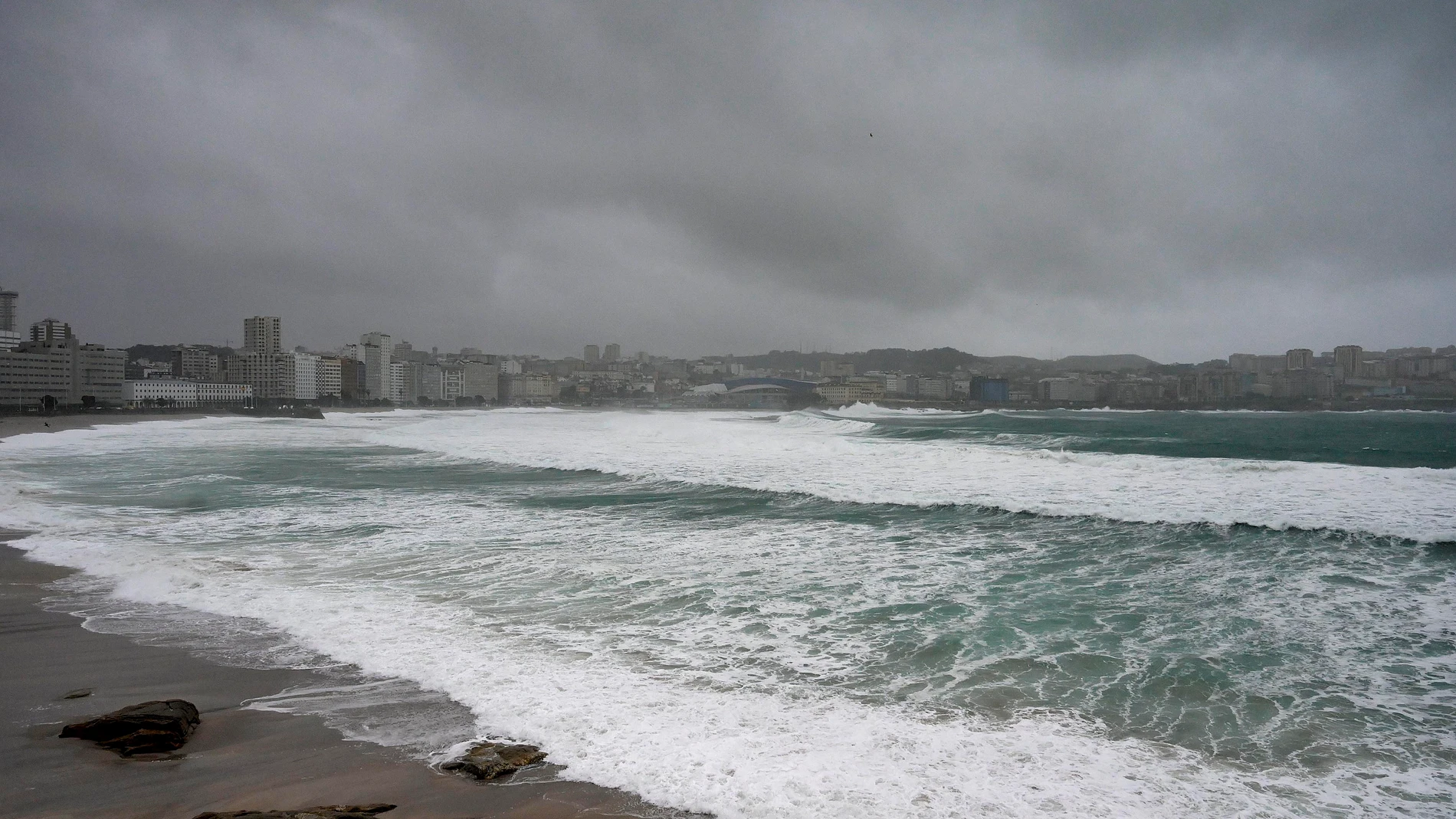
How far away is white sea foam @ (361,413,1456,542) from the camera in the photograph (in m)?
11.6

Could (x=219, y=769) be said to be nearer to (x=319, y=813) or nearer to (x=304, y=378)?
(x=319, y=813)

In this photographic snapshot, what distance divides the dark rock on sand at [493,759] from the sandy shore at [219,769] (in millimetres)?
82

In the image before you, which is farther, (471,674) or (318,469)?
(318,469)

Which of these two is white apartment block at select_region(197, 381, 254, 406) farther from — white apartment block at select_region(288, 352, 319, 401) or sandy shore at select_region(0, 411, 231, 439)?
sandy shore at select_region(0, 411, 231, 439)

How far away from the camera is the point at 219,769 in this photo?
3.54m

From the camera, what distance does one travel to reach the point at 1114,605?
7.18 metres

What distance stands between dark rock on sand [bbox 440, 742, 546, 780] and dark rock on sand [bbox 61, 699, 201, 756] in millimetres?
1502

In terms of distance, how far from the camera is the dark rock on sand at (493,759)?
3.58m

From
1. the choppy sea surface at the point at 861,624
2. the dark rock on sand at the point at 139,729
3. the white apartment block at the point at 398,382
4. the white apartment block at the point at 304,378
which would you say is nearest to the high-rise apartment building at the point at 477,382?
the white apartment block at the point at 398,382

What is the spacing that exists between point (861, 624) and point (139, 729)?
5052 millimetres

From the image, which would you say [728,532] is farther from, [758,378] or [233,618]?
[758,378]

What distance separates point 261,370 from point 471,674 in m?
137

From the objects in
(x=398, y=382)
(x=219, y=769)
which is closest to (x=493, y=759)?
(x=219, y=769)

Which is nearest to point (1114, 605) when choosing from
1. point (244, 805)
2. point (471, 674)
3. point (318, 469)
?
point (471, 674)
